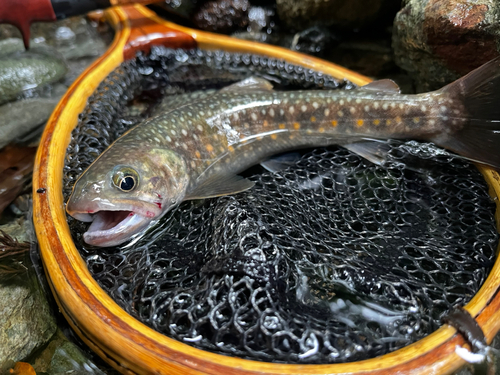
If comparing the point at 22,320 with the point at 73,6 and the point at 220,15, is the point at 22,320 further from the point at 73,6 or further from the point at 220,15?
the point at 220,15

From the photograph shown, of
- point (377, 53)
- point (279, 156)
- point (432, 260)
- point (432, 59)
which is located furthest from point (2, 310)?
point (377, 53)

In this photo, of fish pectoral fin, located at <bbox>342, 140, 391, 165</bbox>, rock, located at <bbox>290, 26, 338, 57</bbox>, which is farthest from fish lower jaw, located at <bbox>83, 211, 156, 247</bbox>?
rock, located at <bbox>290, 26, 338, 57</bbox>

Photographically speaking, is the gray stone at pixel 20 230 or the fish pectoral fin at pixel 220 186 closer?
the fish pectoral fin at pixel 220 186

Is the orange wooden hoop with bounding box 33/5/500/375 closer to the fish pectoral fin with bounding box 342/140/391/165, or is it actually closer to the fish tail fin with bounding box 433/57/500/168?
the fish tail fin with bounding box 433/57/500/168

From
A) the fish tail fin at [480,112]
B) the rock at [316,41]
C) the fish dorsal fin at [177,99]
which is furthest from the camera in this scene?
the rock at [316,41]

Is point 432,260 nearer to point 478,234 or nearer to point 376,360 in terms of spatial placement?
point 478,234

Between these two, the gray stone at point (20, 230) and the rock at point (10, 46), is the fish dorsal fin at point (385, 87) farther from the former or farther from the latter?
the rock at point (10, 46)

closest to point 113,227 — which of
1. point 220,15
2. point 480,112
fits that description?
point 480,112

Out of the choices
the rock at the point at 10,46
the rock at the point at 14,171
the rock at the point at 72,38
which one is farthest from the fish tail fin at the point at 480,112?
the rock at the point at 10,46
